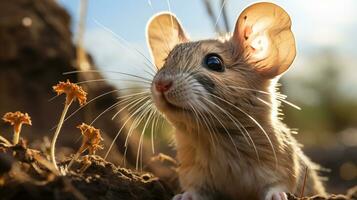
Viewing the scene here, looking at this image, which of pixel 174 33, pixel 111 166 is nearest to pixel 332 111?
pixel 174 33

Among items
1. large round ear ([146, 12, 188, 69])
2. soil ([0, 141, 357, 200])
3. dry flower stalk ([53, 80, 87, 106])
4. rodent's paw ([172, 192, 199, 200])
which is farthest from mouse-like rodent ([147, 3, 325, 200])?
dry flower stalk ([53, 80, 87, 106])

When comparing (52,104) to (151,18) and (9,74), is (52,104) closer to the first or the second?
(9,74)

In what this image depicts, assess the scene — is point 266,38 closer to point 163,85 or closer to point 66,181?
point 163,85

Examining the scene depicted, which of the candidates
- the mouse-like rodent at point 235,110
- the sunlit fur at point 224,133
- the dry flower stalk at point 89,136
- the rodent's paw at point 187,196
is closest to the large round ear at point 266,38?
the mouse-like rodent at point 235,110

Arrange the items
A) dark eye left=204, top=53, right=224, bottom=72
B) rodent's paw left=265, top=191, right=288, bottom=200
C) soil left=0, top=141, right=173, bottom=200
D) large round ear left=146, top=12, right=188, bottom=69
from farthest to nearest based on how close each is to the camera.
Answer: large round ear left=146, top=12, right=188, bottom=69, dark eye left=204, top=53, right=224, bottom=72, rodent's paw left=265, top=191, right=288, bottom=200, soil left=0, top=141, right=173, bottom=200

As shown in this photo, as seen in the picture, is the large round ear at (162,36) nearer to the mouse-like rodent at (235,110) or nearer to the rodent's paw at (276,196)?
the mouse-like rodent at (235,110)

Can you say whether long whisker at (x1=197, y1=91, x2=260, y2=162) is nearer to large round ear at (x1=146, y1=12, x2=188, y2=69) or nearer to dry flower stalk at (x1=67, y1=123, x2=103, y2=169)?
dry flower stalk at (x1=67, y1=123, x2=103, y2=169)
